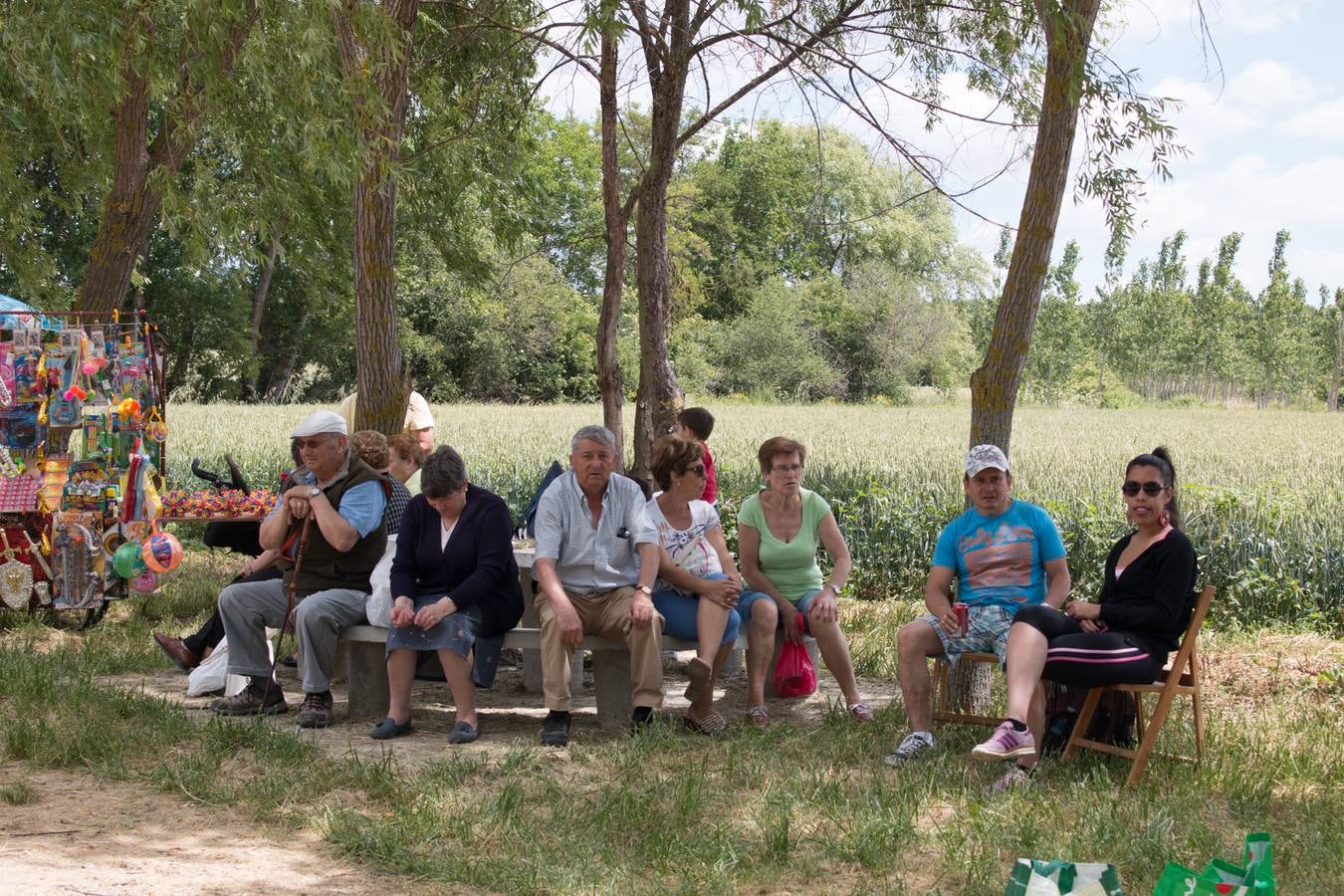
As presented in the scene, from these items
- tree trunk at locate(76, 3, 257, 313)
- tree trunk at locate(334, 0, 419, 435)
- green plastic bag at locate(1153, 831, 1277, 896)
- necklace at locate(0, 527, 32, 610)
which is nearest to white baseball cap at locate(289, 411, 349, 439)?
tree trunk at locate(334, 0, 419, 435)

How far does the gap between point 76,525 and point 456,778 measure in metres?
4.11

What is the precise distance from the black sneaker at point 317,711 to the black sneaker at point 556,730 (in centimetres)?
100

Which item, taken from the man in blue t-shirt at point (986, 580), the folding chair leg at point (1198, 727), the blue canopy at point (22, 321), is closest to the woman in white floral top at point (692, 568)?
the man in blue t-shirt at point (986, 580)

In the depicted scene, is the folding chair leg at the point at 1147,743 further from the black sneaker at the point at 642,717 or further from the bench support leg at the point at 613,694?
the bench support leg at the point at 613,694

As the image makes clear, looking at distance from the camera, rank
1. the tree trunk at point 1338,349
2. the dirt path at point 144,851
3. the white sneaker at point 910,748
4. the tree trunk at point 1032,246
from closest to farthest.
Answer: the dirt path at point 144,851 < the white sneaker at point 910,748 < the tree trunk at point 1032,246 < the tree trunk at point 1338,349

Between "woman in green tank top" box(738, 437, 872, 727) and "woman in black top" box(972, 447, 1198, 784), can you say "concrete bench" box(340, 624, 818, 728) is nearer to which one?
"woman in green tank top" box(738, 437, 872, 727)

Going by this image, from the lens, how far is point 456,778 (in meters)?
4.63

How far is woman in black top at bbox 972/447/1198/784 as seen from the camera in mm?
4719

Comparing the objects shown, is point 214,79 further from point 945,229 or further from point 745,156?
point 945,229

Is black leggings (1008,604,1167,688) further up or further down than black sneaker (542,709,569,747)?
further up

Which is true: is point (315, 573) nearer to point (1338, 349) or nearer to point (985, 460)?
point (985, 460)

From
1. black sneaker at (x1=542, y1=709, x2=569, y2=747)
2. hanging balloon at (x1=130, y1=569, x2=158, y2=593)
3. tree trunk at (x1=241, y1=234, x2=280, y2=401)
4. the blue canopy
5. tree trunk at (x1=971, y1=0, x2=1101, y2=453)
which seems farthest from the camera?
tree trunk at (x1=241, y1=234, x2=280, y2=401)

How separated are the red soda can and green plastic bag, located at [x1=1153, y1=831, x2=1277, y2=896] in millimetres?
2073

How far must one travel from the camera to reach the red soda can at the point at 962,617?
205 inches
